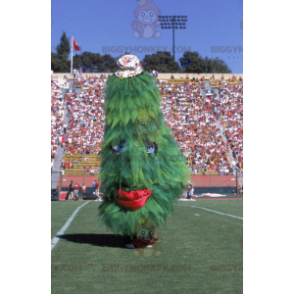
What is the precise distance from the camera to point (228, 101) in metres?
35.2

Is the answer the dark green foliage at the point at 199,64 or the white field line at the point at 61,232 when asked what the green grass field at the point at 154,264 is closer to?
the white field line at the point at 61,232

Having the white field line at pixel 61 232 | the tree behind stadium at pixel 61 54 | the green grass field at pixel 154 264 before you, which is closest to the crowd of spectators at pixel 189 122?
the white field line at pixel 61 232

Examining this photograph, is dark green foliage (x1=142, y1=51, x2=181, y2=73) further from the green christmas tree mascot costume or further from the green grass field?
the green christmas tree mascot costume

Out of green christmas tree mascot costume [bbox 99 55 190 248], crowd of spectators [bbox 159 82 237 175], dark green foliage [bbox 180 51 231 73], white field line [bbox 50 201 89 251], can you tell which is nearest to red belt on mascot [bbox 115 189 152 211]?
green christmas tree mascot costume [bbox 99 55 190 248]

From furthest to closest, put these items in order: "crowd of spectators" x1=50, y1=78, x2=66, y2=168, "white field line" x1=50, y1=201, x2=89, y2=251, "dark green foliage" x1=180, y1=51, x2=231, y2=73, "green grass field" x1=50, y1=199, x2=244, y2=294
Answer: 1. "dark green foliage" x1=180, y1=51, x2=231, y2=73
2. "crowd of spectators" x1=50, y1=78, x2=66, y2=168
3. "white field line" x1=50, y1=201, x2=89, y2=251
4. "green grass field" x1=50, y1=199, x2=244, y2=294

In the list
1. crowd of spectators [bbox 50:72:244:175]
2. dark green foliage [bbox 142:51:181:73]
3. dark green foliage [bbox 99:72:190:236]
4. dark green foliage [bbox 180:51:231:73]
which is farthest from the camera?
dark green foliage [bbox 180:51:231:73]

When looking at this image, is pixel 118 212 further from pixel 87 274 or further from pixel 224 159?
pixel 224 159

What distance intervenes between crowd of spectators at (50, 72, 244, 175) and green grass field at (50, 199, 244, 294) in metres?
16.9

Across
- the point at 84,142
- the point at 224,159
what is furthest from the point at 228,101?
the point at 84,142

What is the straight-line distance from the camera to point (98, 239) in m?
8.93

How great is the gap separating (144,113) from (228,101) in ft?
94.0

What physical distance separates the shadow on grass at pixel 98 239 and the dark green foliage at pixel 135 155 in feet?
2.12

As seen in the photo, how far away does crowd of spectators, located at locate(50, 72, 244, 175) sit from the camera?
91.6ft
